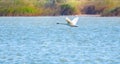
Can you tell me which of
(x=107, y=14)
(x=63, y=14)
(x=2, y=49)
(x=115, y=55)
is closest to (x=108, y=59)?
(x=115, y=55)

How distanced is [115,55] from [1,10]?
1752 inches

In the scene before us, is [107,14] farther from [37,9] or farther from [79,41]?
[79,41]

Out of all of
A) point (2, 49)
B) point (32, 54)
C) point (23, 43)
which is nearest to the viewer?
point (32, 54)

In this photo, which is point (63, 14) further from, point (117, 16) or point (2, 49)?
point (2, 49)

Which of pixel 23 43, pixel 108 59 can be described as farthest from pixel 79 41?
pixel 108 59

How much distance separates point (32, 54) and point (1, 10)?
43.4 metres

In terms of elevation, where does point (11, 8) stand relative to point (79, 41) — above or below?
below

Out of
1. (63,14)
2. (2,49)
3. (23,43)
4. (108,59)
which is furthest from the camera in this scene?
(63,14)

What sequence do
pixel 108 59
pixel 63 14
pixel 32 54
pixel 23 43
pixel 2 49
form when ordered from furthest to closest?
1. pixel 63 14
2. pixel 23 43
3. pixel 2 49
4. pixel 32 54
5. pixel 108 59

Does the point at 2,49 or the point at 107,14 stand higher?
the point at 2,49

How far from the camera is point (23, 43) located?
28.7m

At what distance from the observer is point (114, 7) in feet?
212

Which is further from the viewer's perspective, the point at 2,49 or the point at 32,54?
the point at 2,49

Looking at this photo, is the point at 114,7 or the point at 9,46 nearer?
the point at 9,46
